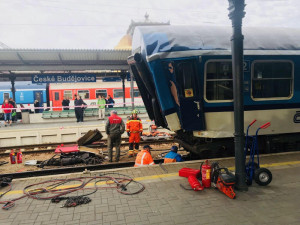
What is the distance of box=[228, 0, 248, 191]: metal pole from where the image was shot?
468 centimetres

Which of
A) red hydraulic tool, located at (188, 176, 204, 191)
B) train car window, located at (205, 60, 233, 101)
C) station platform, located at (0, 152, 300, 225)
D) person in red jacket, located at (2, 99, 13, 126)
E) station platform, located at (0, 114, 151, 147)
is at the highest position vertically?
train car window, located at (205, 60, 233, 101)

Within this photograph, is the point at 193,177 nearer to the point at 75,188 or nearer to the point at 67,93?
the point at 75,188

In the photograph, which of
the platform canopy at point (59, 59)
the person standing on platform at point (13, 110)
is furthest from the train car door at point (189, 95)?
the person standing on platform at point (13, 110)

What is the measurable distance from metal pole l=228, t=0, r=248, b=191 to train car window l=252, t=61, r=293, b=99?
1971mm

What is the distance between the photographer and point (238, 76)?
188 inches

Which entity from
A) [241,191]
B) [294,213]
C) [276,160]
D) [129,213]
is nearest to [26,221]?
[129,213]

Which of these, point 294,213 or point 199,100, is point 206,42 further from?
point 294,213

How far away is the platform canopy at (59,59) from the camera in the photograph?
1253 centimetres

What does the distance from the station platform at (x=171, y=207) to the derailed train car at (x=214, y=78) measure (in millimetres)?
1626

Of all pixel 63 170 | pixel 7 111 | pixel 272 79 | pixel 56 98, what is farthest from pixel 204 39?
pixel 56 98

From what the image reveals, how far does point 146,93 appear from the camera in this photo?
774cm

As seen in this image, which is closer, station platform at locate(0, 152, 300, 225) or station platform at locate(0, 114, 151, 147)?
station platform at locate(0, 152, 300, 225)

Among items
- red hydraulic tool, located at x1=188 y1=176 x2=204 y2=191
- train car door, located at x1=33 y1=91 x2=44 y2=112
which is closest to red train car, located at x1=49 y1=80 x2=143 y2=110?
train car door, located at x1=33 y1=91 x2=44 y2=112

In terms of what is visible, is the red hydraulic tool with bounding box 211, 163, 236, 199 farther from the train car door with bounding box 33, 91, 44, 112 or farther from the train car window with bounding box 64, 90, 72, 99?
the train car door with bounding box 33, 91, 44, 112
